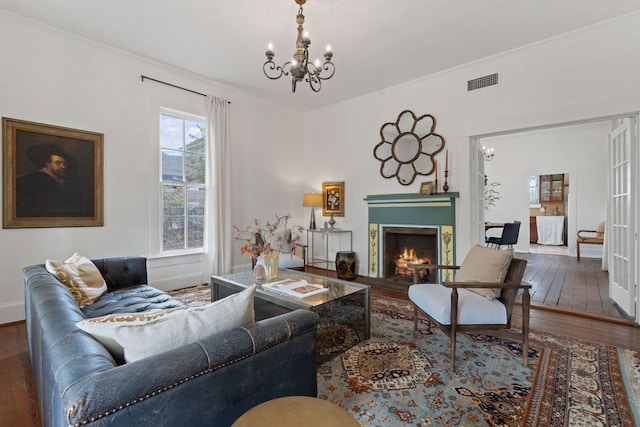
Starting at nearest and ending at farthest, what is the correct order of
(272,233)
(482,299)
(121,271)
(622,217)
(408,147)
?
(482,299), (121,271), (622,217), (408,147), (272,233)

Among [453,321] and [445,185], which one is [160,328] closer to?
[453,321]

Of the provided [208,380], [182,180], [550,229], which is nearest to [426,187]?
[182,180]

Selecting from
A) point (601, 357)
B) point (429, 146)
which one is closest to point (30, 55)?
point (429, 146)

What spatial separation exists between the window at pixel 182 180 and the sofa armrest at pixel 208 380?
3.60 metres

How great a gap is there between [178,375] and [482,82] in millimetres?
4550

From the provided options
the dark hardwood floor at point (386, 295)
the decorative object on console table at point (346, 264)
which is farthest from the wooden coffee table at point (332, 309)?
the decorative object on console table at point (346, 264)

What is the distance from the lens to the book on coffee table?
248 centimetres

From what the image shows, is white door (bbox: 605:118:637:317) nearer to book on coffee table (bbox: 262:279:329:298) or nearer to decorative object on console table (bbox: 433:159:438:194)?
decorative object on console table (bbox: 433:159:438:194)

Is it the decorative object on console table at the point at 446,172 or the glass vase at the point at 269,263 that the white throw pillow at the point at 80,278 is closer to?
the glass vase at the point at 269,263

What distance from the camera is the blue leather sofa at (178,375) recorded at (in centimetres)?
79

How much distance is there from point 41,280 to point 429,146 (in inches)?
177

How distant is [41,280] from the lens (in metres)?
1.92

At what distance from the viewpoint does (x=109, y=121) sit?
3707 millimetres

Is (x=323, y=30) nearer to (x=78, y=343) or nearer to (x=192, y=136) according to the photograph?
(x=192, y=136)
